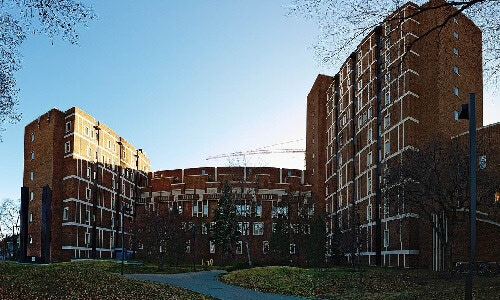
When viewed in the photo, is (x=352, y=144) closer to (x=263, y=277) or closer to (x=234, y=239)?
(x=234, y=239)

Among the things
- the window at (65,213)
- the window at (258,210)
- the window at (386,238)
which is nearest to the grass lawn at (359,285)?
the window at (386,238)

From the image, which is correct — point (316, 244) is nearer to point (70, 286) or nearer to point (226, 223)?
point (226, 223)

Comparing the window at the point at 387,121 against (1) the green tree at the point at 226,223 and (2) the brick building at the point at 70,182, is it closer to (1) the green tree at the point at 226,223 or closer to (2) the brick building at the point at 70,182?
(1) the green tree at the point at 226,223

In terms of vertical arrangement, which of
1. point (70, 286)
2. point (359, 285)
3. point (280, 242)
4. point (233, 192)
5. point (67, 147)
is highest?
point (67, 147)

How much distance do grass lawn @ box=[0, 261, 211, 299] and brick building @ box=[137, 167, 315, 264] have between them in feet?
190

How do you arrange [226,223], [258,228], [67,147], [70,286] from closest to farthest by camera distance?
[70,286] < [67,147] < [226,223] < [258,228]

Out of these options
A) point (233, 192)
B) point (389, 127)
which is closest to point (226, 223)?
point (233, 192)

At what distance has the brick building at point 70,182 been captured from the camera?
232 feet

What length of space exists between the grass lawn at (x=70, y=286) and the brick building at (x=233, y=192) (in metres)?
57.9

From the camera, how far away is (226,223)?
7731 centimetres

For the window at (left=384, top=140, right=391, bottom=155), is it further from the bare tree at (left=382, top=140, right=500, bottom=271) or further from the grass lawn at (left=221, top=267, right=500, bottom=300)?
the grass lawn at (left=221, top=267, right=500, bottom=300)

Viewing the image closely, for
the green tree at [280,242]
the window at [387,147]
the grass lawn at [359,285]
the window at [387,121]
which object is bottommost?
the green tree at [280,242]

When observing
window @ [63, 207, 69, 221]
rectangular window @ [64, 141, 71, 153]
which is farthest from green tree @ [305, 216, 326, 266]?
rectangular window @ [64, 141, 71, 153]

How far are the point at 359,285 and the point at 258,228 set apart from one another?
57.5 meters
